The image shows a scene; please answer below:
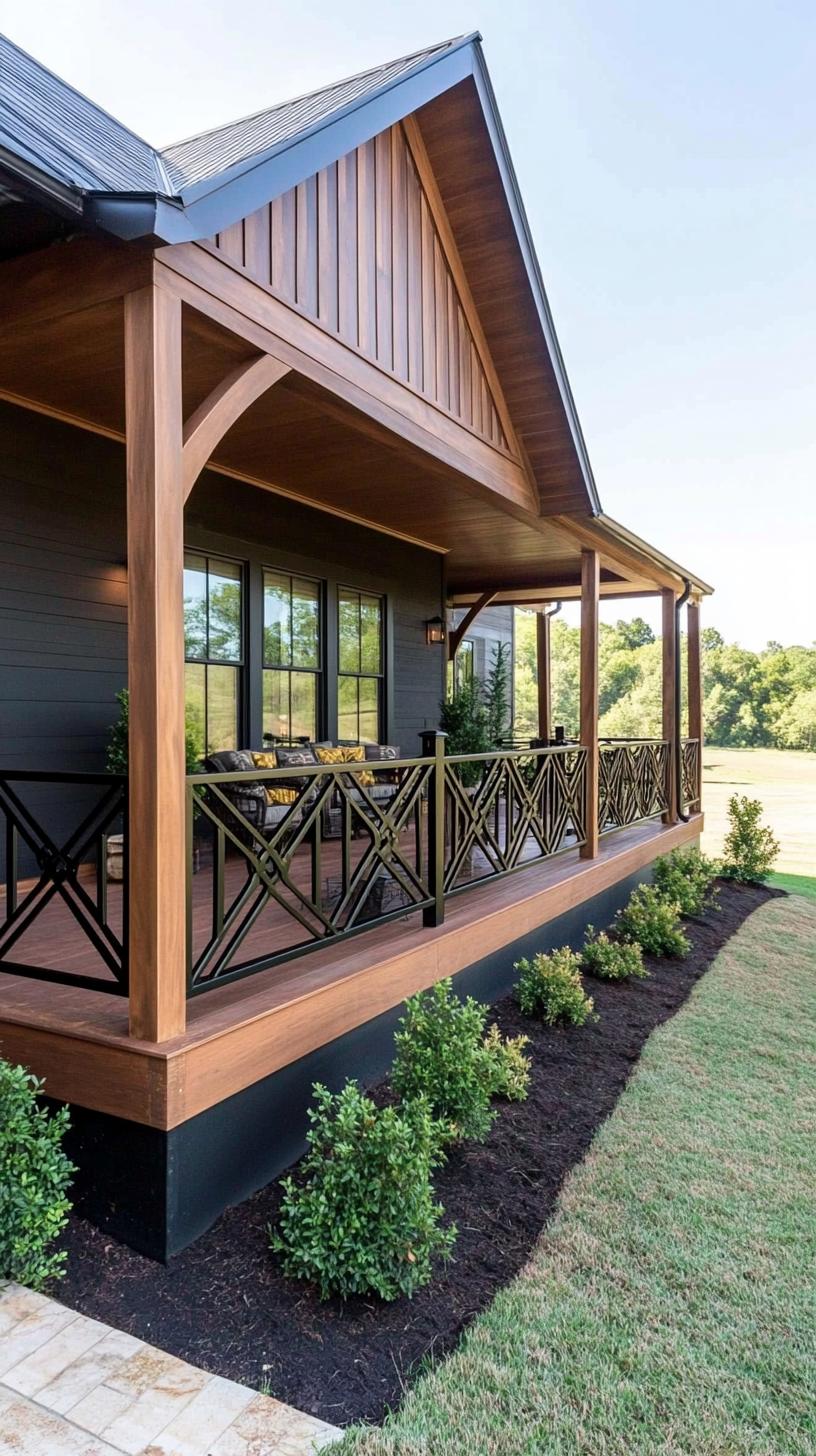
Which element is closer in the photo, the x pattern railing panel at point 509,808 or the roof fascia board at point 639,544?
the x pattern railing panel at point 509,808

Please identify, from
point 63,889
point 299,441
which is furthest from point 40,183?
point 299,441

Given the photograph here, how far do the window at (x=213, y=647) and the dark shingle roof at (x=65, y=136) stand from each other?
8.56 ft

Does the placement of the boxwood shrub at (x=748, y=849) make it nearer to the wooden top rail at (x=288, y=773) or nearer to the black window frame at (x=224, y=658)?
the black window frame at (x=224, y=658)

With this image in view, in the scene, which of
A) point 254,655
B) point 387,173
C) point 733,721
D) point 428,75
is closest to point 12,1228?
point 254,655

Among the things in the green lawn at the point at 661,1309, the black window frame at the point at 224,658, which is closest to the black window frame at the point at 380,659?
the black window frame at the point at 224,658

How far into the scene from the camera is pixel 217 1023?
291 centimetres

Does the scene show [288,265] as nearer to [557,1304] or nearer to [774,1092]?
[557,1304]

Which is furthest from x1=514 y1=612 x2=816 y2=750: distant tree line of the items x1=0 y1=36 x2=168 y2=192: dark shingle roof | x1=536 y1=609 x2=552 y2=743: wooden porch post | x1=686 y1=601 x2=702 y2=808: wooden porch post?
x1=0 y1=36 x2=168 y2=192: dark shingle roof

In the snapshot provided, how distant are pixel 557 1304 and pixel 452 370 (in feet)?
15.1

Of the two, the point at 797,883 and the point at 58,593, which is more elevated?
the point at 58,593

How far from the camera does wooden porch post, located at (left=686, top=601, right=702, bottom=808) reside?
1094 centimetres

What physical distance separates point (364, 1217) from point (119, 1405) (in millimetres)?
804

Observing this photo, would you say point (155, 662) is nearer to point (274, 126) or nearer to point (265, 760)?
point (274, 126)

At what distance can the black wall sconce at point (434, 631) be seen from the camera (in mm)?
9414
